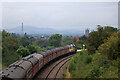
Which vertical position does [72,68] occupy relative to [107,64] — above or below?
below

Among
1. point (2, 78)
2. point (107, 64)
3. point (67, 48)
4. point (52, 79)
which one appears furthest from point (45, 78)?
point (67, 48)

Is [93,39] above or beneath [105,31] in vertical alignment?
beneath

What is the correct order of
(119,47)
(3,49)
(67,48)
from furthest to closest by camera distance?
(67,48) → (3,49) → (119,47)

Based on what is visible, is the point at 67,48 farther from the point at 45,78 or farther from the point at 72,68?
the point at 45,78

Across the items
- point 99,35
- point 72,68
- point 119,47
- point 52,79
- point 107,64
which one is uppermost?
point 99,35

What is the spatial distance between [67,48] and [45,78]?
61.5 ft

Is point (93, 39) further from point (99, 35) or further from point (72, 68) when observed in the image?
point (72, 68)

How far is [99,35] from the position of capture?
23.1m

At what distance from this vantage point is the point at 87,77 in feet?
41.5

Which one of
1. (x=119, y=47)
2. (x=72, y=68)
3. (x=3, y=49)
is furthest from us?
(x=3, y=49)

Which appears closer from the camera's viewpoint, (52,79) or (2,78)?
(2,78)

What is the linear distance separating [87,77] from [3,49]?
20741 mm

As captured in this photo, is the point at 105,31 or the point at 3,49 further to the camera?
the point at 3,49

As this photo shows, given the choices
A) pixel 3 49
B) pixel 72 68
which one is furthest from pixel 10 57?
pixel 72 68
